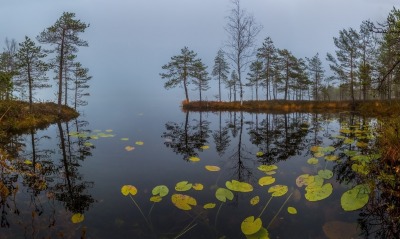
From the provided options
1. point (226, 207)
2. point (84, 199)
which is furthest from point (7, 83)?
point (226, 207)

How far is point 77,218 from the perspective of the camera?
4539 millimetres

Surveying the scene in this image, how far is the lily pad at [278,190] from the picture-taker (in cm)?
552

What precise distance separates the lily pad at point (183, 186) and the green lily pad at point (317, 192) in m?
2.76

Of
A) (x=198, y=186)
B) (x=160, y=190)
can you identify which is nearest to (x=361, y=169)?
(x=198, y=186)

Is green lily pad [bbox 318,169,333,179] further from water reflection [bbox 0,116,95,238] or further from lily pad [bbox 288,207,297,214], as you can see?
water reflection [bbox 0,116,95,238]

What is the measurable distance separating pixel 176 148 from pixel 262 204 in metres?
5.89

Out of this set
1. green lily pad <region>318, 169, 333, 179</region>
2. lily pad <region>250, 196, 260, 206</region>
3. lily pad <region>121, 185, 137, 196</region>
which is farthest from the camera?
green lily pad <region>318, 169, 333, 179</region>

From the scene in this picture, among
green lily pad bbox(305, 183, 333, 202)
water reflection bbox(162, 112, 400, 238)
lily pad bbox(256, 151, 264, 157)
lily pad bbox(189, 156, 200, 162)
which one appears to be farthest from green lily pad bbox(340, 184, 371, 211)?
lily pad bbox(189, 156, 200, 162)

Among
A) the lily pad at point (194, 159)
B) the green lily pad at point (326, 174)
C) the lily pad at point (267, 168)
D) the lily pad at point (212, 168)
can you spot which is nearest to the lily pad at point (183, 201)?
the lily pad at point (212, 168)

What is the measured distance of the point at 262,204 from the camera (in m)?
5.18

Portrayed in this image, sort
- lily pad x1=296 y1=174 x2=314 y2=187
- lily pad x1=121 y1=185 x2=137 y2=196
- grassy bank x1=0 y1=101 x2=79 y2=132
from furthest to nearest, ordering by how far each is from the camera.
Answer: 1. grassy bank x1=0 y1=101 x2=79 y2=132
2. lily pad x1=296 y1=174 x2=314 y2=187
3. lily pad x1=121 y1=185 x2=137 y2=196

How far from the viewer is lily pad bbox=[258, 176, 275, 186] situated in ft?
20.3

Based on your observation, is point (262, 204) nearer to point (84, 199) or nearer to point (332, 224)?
point (332, 224)

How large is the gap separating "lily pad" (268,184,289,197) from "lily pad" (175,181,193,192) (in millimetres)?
1978
